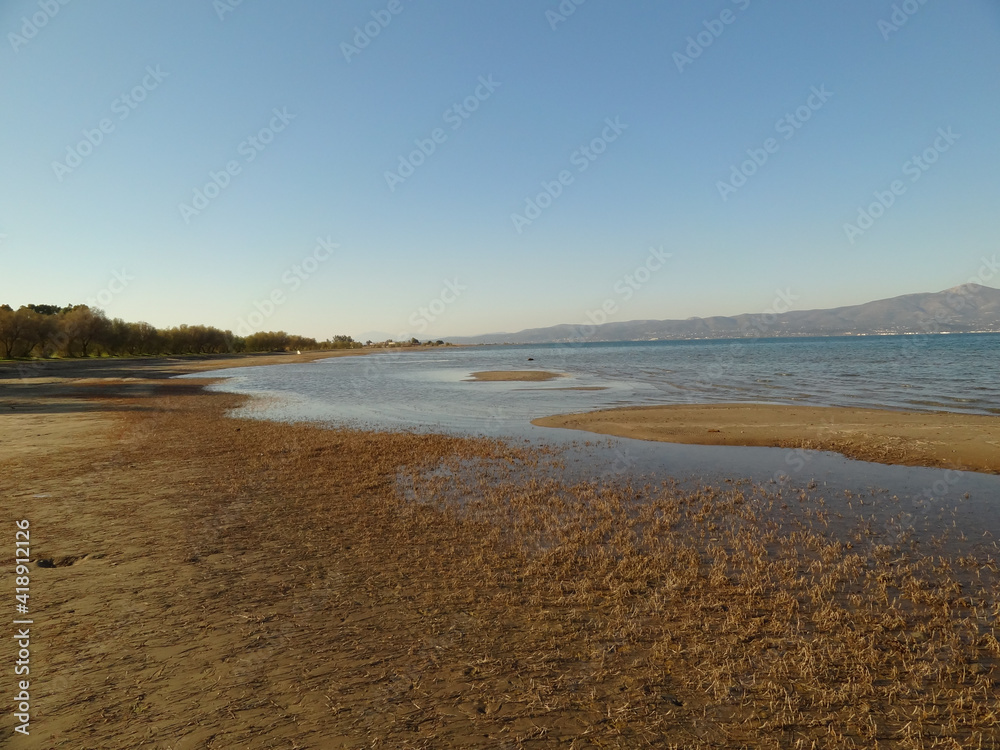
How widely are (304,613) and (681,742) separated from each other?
167 inches

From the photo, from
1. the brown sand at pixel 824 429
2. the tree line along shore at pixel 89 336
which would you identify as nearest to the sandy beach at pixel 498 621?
the brown sand at pixel 824 429

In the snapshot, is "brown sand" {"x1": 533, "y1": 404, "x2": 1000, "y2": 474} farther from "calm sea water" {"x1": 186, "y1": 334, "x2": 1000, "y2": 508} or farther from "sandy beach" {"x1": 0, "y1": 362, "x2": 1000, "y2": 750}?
"sandy beach" {"x1": 0, "y1": 362, "x2": 1000, "y2": 750}

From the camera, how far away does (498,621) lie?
5.88 m

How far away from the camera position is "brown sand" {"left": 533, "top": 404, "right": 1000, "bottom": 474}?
14.2 meters

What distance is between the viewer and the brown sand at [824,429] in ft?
46.5

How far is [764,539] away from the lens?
850 cm

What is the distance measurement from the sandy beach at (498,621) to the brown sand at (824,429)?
5825 millimetres

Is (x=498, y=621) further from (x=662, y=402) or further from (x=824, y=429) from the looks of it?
(x=662, y=402)

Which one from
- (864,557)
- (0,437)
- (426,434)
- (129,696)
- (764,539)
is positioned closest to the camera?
(129,696)

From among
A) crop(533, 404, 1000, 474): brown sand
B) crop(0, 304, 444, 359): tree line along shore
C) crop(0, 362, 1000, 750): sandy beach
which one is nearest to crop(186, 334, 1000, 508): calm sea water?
crop(533, 404, 1000, 474): brown sand

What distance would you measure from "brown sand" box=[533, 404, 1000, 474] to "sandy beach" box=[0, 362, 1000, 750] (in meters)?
5.83

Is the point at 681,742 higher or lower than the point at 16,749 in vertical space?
lower

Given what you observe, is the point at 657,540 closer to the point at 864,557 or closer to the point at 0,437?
the point at 864,557

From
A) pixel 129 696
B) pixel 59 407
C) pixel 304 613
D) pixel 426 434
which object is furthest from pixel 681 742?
pixel 59 407
